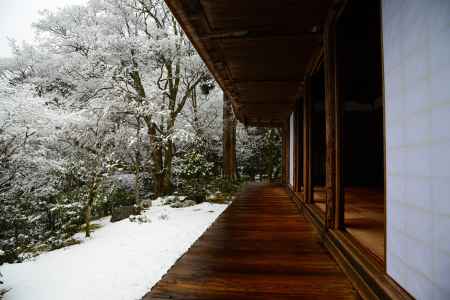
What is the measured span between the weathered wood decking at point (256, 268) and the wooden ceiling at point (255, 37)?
205 cm

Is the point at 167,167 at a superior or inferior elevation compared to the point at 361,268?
superior

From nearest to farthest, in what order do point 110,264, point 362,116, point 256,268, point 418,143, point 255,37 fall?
1. point 418,143
2. point 256,268
3. point 255,37
4. point 110,264
5. point 362,116

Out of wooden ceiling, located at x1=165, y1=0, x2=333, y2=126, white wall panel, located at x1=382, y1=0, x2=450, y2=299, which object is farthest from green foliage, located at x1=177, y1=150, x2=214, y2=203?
white wall panel, located at x1=382, y1=0, x2=450, y2=299

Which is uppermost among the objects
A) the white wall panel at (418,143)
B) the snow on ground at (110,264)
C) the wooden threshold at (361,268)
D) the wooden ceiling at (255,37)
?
the wooden ceiling at (255,37)

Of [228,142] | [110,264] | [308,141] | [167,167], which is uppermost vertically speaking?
[228,142]

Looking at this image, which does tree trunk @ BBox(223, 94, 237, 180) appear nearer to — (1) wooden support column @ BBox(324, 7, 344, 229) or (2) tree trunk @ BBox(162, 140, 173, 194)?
(2) tree trunk @ BBox(162, 140, 173, 194)

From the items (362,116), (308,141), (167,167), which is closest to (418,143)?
(308,141)

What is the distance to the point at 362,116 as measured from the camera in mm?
7812

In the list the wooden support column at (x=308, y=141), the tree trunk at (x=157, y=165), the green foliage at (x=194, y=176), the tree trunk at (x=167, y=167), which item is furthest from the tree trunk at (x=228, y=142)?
the wooden support column at (x=308, y=141)

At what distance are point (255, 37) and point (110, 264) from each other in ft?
18.4

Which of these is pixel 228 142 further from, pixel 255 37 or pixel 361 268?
pixel 361 268

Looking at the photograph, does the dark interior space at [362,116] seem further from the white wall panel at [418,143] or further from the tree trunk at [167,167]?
the tree trunk at [167,167]

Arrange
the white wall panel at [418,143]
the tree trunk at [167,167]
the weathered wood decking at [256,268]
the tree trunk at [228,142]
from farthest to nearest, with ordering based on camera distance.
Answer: the tree trunk at [228,142]
the tree trunk at [167,167]
the weathered wood decking at [256,268]
the white wall panel at [418,143]

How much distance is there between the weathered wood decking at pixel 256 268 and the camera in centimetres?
179
